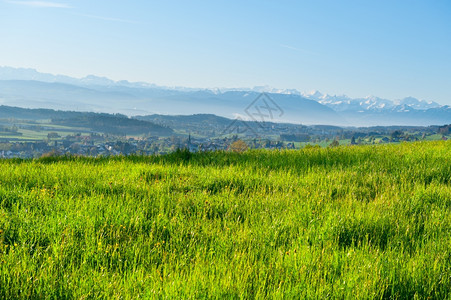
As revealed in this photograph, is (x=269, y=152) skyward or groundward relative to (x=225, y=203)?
skyward

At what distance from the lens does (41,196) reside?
5543 mm

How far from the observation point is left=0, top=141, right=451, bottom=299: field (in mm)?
3273

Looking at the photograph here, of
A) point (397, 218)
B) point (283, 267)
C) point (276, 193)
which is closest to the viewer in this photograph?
point (283, 267)

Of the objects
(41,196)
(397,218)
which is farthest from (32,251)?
(397,218)

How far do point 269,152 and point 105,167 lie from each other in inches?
196

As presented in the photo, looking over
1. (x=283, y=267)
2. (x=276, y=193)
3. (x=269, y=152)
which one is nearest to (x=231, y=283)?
(x=283, y=267)

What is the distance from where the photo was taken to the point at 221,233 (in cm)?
452

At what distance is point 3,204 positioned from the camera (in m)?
5.27

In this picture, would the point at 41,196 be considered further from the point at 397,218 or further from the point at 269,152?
the point at 269,152

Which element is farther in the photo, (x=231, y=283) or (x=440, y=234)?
(x=440, y=234)

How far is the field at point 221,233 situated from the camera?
3273 millimetres

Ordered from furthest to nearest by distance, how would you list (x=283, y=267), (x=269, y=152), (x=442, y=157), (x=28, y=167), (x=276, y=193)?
(x=269, y=152) < (x=442, y=157) < (x=28, y=167) < (x=276, y=193) < (x=283, y=267)

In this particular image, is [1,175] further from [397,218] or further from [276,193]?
[397,218]

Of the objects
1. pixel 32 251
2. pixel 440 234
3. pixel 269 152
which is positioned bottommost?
pixel 32 251
